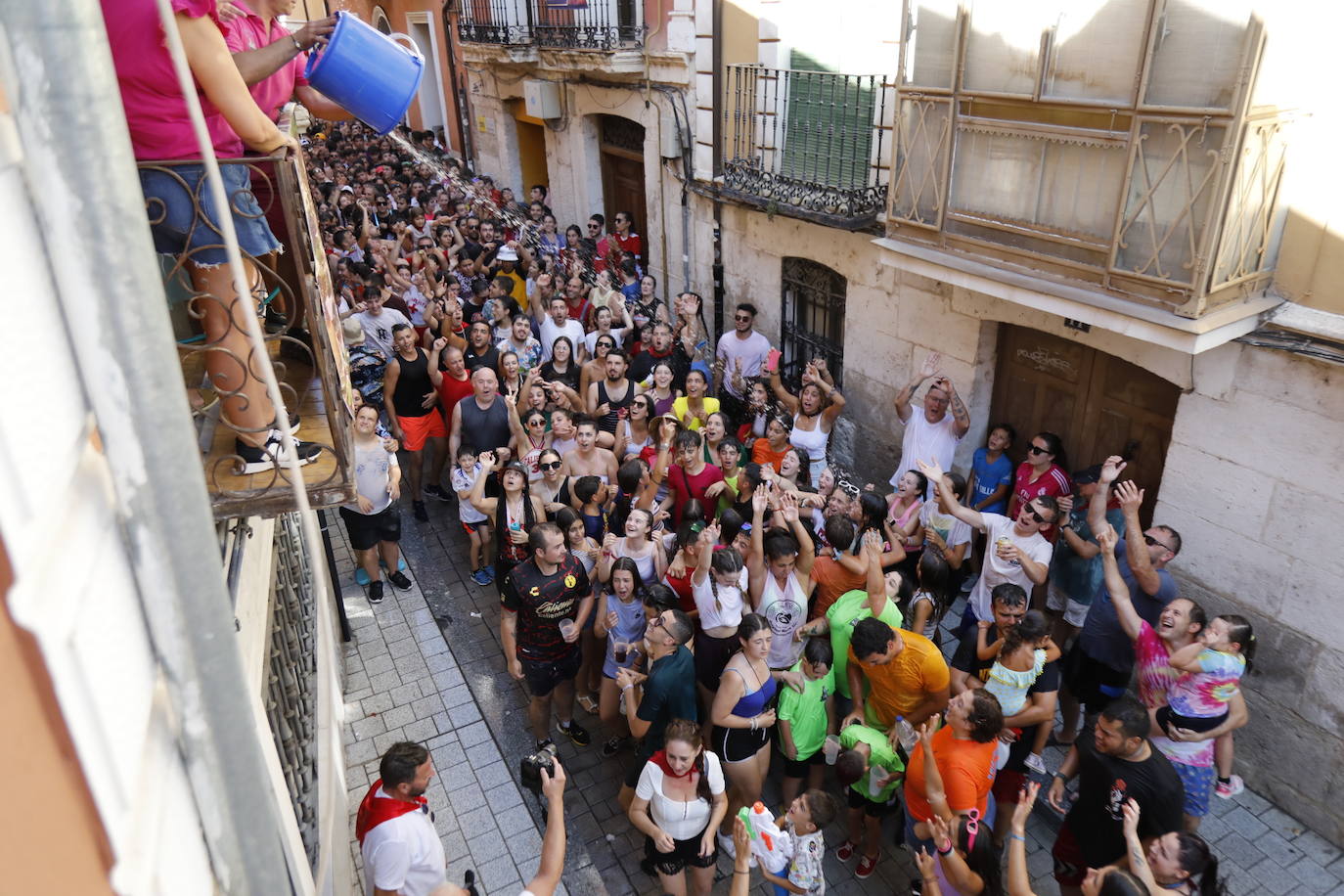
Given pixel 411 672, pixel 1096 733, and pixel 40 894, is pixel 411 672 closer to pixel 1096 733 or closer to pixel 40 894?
pixel 1096 733

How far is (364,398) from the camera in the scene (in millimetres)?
8578

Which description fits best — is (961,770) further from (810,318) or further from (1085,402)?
(810,318)

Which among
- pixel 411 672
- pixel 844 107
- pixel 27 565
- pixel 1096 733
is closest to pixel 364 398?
pixel 411 672

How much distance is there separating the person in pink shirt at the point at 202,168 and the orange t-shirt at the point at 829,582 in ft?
11.8

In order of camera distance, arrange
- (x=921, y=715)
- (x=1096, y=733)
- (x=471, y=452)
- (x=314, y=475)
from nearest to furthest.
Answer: (x=314, y=475) < (x=1096, y=733) < (x=921, y=715) < (x=471, y=452)

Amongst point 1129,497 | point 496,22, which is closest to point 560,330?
point 1129,497

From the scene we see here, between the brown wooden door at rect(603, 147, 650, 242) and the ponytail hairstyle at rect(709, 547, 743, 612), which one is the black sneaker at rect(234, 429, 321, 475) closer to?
the ponytail hairstyle at rect(709, 547, 743, 612)

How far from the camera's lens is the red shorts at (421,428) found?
27.6 feet

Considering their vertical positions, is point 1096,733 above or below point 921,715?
above

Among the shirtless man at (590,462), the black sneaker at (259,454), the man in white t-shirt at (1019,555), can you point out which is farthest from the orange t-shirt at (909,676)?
the black sneaker at (259,454)

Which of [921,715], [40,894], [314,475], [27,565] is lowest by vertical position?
[921,715]

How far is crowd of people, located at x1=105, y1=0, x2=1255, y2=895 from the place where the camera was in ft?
12.4

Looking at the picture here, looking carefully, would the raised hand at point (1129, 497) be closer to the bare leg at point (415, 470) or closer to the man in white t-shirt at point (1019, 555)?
the man in white t-shirt at point (1019, 555)

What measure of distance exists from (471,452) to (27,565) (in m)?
6.27
